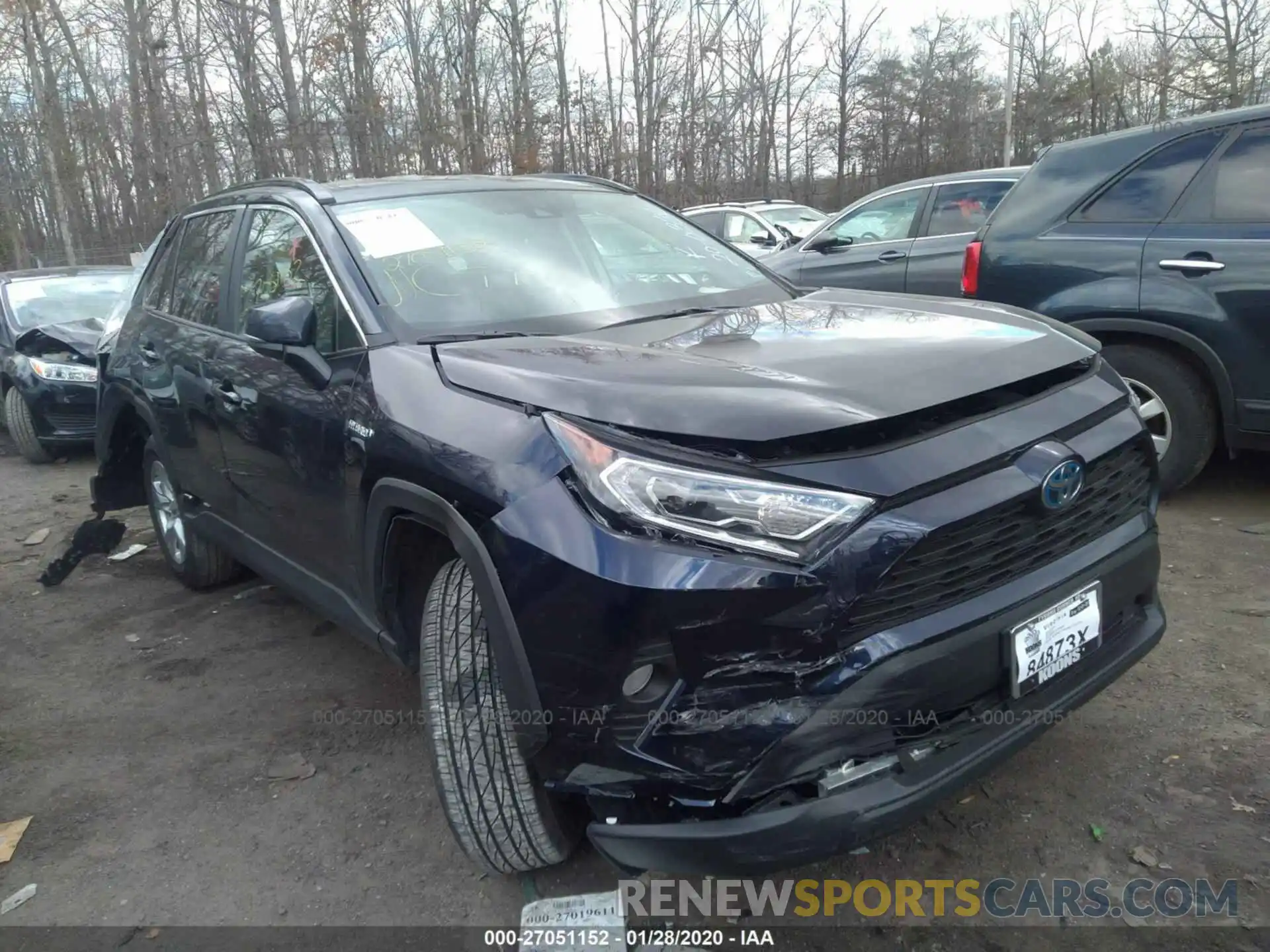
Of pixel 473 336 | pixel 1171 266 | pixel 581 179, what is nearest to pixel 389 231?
pixel 473 336

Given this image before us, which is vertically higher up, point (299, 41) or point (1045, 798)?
point (299, 41)

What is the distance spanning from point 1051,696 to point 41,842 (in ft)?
9.18

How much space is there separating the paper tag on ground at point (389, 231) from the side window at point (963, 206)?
5094mm

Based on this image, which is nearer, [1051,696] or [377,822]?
[1051,696]

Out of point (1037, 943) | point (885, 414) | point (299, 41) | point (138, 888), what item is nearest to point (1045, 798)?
point (1037, 943)

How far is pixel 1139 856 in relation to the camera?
229 cm

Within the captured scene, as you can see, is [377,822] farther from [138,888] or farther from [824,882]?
[824,882]

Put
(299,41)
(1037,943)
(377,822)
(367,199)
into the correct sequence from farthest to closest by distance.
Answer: (299,41) < (367,199) < (377,822) < (1037,943)

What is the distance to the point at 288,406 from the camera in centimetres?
288

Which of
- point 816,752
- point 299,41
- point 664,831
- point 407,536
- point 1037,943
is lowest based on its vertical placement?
point 1037,943

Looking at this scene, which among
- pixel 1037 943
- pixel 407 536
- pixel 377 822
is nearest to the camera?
pixel 1037 943

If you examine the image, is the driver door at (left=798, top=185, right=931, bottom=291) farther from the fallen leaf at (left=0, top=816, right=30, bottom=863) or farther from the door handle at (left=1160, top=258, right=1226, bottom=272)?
the fallen leaf at (left=0, top=816, right=30, bottom=863)

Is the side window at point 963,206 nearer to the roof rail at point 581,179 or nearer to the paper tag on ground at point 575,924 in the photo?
the roof rail at point 581,179

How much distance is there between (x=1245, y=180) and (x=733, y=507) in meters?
3.74
